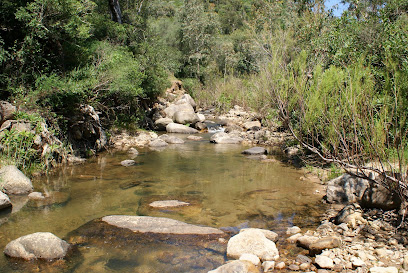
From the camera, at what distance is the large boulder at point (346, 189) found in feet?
25.6

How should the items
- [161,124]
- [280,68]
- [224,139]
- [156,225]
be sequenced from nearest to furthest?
[156,225]
[280,68]
[224,139]
[161,124]

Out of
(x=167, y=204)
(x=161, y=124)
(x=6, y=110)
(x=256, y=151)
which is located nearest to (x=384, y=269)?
(x=167, y=204)

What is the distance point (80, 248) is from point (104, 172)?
18.0ft

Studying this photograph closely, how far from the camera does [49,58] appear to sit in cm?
1266

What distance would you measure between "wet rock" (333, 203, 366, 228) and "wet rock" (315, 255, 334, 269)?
1548mm

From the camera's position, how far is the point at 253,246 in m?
5.66

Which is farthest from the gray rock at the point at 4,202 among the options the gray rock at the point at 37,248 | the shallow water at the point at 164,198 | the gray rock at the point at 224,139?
the gray rock at the point at 224,139

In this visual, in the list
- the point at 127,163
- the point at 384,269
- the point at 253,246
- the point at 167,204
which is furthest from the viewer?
the point at 127,163

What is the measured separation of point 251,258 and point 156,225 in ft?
7.18

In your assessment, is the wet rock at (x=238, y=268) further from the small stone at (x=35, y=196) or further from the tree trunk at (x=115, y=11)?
the tree trunk at (x=115, y=11)

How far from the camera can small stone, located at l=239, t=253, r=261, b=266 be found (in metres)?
5.33

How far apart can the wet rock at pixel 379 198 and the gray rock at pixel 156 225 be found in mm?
3172

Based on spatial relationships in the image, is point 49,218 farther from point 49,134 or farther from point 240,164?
point 240,164

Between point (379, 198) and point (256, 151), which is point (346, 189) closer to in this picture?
point (379, 198)
